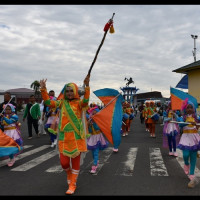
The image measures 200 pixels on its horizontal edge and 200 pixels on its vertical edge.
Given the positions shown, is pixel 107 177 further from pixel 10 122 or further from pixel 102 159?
pixel 10 122

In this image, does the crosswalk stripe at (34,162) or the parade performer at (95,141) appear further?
the crosswalk stripe at (34,162)

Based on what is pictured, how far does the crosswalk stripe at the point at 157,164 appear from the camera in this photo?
6.05 m

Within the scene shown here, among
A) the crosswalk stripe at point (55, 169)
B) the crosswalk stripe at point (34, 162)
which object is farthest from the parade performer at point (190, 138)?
the crosswalk stripe at point (34, 162)

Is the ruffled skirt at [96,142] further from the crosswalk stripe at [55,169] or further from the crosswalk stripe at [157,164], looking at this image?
the crosswalk stripe at [157,164]

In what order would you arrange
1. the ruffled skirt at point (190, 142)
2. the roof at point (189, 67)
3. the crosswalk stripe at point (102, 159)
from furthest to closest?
1. the roof at point (189, 67)
2. the crosswalk stripe at point (102, 159)
3. the ruffled skirt at point (190, 142)

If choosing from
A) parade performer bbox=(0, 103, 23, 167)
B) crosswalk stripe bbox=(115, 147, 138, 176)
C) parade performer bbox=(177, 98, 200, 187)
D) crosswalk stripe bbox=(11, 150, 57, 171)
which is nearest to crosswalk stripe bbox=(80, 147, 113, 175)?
crosswalk stripe bbox=(115, 147, 138, 176)

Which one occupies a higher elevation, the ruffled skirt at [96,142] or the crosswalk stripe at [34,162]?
the ruffled skirt at [96,142]

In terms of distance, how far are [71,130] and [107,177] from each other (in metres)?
1.56

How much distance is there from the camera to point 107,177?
5641 millimetres

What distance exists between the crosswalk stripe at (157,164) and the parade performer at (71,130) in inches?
80.2

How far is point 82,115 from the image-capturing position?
512 cm

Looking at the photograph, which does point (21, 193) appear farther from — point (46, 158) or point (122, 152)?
point (122, 152)

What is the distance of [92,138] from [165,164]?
2180mm

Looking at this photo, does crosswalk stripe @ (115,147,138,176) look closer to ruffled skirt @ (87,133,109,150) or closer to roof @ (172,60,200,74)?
ruffled skirt @ (87,133,109,150)
